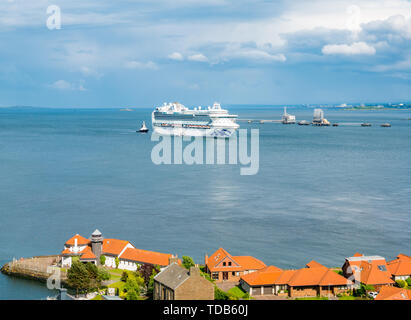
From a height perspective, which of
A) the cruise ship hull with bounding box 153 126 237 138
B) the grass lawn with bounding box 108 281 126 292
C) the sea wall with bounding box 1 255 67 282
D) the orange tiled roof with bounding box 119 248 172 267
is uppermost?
the cruise ship hull with bounding box 153 126 237 138

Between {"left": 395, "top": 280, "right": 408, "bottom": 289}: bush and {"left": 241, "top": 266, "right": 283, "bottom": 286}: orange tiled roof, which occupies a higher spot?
{"left": 241, "top": 266, "right": 283, "bottom": 286}: orange tiled roof

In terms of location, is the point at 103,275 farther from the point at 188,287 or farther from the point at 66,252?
the point at 188,287

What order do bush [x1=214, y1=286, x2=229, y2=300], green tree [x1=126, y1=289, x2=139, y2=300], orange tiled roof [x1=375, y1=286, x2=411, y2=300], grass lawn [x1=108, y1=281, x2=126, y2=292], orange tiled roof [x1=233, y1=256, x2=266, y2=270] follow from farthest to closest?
orange tiled roof [x1=233, y1=256, x2=266, y2=270]
grass lawn [x1=108, y1=281, x2=126, y2=292]
green tree [x1=126, y1=289, x2=139, y2=300]
bush [x1=214, y1=286, x2=229, y2=300]
orange tiled roof [x1=375, y1=286, x2=411, y2=300]

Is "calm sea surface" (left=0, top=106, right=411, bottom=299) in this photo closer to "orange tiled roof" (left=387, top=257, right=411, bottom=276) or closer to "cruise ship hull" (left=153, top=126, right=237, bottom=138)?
"orange tiled roof" (left=387, top=257, right=411, bottom=276)

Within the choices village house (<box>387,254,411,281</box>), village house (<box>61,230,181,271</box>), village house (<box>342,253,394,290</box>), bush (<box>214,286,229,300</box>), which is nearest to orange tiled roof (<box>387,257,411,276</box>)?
village house (<box>387,254,411,281</box>)
